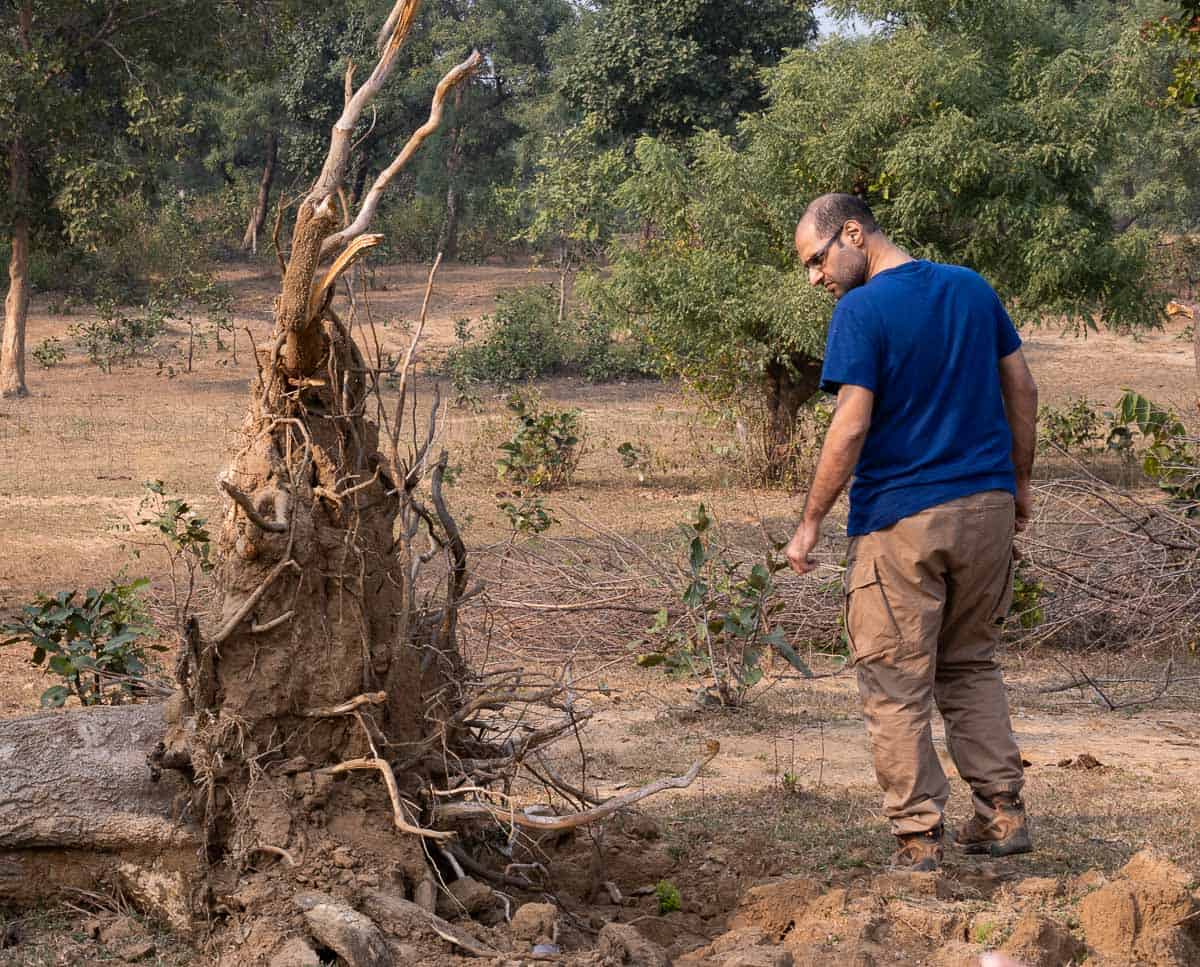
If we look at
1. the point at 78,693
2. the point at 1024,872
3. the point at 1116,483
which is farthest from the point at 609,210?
the point at 1024,872

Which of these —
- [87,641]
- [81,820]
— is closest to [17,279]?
[87,641]

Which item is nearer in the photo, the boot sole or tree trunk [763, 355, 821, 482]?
the boot sole

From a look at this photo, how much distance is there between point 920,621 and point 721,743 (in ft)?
7.36

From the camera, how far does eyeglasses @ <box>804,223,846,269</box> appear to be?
3.69 m

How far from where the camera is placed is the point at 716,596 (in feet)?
21.4

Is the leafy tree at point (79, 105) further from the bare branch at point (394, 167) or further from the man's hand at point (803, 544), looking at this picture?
the man's hand at point (803, 544)

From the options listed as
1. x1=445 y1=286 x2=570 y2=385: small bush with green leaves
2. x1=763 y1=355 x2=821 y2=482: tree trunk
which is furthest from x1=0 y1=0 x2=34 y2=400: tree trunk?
x1=763 y1=355 x2=821 y2=482: tree trunk

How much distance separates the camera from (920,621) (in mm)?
3520

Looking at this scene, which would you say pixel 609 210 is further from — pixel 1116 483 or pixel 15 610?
pixel 15 610

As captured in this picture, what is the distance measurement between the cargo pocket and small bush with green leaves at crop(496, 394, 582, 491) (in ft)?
28.6

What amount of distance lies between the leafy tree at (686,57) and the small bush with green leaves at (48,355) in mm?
9138

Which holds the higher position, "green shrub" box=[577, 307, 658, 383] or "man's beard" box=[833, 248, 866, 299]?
"man's beard" box=[833, 248, 866, 299]

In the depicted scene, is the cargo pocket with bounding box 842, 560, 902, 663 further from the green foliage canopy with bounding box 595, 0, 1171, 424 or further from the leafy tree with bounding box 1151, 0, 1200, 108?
the green foliage canopy with bounding box 595, 0, 1171, 424

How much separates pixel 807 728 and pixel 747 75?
16914 millimetres
